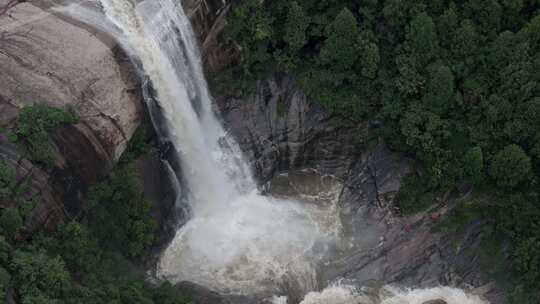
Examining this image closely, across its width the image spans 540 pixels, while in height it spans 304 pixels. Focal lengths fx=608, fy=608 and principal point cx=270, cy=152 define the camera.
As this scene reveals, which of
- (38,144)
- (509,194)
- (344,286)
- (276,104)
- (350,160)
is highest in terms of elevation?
(276,104)

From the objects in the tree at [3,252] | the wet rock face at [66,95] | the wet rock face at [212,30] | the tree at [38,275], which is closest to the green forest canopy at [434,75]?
the wet rock face at [212,30]

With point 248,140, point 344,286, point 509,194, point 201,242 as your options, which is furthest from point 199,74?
point 509,194

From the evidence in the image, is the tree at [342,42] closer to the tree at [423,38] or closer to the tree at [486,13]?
the tree at [423,38]

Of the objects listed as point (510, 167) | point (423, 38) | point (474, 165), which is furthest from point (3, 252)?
point (510, 167)

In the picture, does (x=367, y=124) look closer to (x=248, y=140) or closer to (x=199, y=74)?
(x=248, y=140)

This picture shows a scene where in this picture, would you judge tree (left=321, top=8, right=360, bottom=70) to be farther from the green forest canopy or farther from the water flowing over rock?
the water flowing over rock

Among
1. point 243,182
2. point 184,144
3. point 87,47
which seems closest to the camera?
point 87,47

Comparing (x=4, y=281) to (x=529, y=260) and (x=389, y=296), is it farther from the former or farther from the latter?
(x=529, y=260)

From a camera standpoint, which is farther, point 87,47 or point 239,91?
point 239,91
